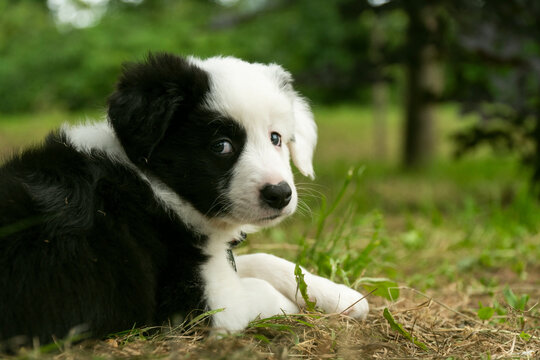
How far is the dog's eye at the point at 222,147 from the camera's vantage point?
2553 millimetres

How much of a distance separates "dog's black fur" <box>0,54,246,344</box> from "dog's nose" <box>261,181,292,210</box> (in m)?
0.18

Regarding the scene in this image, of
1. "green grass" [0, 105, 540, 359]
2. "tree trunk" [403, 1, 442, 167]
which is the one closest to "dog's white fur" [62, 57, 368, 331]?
"green grass" [0, 105, 540, 359]

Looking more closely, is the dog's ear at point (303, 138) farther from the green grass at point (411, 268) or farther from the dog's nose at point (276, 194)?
the dog's nose at point (276, 194)

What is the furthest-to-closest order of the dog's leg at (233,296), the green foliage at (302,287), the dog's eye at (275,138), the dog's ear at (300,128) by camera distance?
1. the dog's ear at (300,128)
2. the dog's eye at (275,138)
3. the green foliage at (302,287)
4. the dog's leg at (233,296)

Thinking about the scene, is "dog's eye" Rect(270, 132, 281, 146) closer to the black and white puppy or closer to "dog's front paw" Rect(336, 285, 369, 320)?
the black and white puppy

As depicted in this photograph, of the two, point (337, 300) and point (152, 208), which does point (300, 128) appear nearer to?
point (337, 300)

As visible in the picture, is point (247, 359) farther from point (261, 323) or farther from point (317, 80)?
point (317, 80)

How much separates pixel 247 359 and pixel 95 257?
2.23ft

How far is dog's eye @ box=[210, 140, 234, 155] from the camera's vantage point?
255 cm

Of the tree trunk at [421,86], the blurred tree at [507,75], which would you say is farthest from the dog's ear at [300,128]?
the tree trunk at [421,86]

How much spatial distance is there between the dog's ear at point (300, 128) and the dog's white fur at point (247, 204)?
203 mm

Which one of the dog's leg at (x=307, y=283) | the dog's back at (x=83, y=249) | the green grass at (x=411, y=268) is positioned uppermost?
the dog's back at (x=83, y=249)

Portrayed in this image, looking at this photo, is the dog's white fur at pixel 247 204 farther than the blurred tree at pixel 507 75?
No

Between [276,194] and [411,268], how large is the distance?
7.16ft
